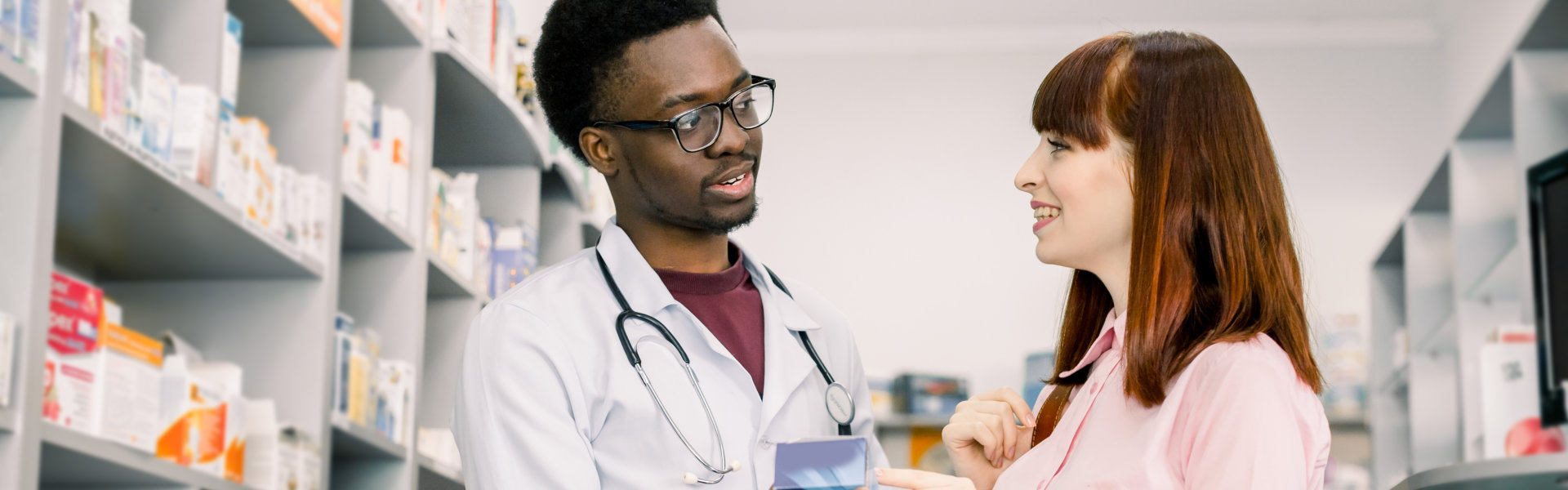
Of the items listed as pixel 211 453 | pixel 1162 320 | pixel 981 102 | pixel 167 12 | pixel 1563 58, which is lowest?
pixel 211 453

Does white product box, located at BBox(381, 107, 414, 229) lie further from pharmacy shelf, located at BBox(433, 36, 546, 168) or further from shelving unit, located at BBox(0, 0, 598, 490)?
pharmacy shelf, located at BBox(433, 36, 546, 168)

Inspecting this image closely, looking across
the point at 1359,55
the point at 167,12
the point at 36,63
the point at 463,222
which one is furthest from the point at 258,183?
the point at 1359,55

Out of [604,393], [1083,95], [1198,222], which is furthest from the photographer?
[604,393]

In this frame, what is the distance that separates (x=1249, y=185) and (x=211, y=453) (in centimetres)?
178

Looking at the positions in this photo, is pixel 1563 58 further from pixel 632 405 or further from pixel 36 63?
pixel 36 63

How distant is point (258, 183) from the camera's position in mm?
2537

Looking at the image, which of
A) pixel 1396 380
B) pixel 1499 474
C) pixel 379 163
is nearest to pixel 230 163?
pixel 379 163

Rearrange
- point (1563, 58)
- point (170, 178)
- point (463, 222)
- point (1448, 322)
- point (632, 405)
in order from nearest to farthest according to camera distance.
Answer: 1. point (632, 405)
2. point (170, 178)
3. point (463, 222)
4. point (1563, 58)
5. point (1448, 322)

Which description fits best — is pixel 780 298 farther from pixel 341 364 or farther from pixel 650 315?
pixel 341 364

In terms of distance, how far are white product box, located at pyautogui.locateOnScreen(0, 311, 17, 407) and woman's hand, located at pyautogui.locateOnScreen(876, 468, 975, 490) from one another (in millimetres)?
1077

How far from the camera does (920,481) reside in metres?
1.38

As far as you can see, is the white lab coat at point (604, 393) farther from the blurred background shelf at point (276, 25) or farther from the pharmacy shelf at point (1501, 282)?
the pharmacy shelf at point (1501, 282)

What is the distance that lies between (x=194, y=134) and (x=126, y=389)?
0.44m

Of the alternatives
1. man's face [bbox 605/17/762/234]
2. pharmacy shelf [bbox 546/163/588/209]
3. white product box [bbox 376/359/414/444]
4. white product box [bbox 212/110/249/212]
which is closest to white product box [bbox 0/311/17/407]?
white product box [bbox 212/110/249/212]
